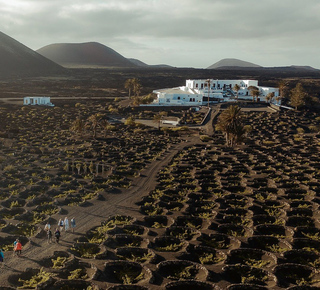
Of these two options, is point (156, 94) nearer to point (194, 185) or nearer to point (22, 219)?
point (194, 185)

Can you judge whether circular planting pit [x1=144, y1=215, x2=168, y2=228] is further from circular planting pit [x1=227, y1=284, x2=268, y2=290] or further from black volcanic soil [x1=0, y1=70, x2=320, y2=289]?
circular planting pit [x1=227, y1=284, x2=268, y2=290]

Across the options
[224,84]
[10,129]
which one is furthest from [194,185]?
[224,84]

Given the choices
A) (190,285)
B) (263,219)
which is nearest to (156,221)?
(263,219)

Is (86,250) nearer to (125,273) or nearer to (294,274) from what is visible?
(125,273)

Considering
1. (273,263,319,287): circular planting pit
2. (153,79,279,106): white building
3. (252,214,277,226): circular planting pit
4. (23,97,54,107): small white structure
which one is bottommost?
(273,263,319,287): circular planting pit

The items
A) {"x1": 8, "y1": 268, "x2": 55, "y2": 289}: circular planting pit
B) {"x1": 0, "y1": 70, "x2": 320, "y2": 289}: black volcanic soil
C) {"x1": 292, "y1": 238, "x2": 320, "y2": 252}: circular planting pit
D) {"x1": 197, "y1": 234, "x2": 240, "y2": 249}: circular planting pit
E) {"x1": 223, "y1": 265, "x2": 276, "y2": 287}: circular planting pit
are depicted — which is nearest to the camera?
{"x1": 8, "y1": 268, "x2": 55, "y2": 289}: circular planting pit

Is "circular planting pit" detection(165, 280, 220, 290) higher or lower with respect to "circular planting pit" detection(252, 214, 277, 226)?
lower

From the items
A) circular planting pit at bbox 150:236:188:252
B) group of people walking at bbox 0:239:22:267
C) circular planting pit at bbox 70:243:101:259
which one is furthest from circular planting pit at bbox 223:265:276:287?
group of people walking at bbox 0:239:22:267
